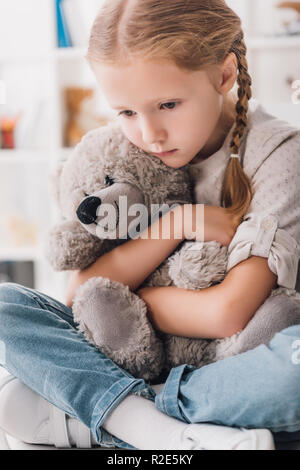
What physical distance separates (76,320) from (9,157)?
1263 mm

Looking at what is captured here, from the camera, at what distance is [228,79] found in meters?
0.74

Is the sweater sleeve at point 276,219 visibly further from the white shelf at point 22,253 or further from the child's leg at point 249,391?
the white shelf at point 22,253

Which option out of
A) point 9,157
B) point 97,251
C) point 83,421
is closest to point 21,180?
point 9,157

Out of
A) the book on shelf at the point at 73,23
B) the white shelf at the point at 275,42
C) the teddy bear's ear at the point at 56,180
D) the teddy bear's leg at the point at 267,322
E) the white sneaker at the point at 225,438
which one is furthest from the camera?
the book on shelf at the point at 73,23

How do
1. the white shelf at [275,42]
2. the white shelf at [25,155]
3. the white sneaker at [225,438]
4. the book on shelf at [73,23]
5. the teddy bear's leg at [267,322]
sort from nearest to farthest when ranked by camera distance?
the white sneaker at [225,438] → the teddy bear's leg at [267,322] → the white shelf at [275,42] → the book on shelf at [73,23] → the white shelf at [25,155]

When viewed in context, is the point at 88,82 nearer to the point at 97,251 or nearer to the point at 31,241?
the point at 31,241

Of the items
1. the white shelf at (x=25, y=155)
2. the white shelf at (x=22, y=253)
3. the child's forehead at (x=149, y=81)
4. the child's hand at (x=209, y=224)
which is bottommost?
the white shelf at (x=22, y=253)

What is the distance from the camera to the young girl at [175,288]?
63cm

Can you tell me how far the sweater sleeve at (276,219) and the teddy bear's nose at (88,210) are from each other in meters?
0.18

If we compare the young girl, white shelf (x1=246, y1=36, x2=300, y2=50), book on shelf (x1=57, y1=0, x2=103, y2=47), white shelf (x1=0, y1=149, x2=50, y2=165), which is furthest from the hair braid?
white shelf (x1=0, y1=149, x2=50, y2=165)

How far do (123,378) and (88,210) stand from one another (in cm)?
21

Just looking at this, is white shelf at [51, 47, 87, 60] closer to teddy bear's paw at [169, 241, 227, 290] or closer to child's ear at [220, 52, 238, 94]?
child's ear at [220, 52, 238, 94]

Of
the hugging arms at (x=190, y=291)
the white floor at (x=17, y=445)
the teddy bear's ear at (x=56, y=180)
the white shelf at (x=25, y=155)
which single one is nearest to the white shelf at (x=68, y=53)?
the white shelf at (x=25, y=155)

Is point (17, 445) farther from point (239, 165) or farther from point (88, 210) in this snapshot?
point (239, 165)
